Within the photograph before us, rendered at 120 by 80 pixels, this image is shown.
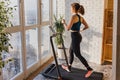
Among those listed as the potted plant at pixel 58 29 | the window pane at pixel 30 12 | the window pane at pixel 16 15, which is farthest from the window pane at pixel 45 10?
the window pane at pixel 16 15

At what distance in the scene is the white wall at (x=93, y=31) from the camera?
3875 mm

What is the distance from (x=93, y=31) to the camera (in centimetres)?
400

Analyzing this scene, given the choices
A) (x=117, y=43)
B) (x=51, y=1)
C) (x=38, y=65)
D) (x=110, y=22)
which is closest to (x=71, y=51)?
(x=38, y=65)

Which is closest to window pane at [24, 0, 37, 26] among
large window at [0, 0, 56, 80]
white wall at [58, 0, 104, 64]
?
large window at [0, 0, 56, 80]

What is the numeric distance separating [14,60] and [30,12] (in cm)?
114

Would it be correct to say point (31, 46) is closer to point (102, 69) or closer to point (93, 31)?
point (93, 31)

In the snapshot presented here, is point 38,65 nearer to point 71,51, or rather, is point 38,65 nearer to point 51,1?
point 71,51

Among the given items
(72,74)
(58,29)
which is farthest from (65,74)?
(58,29)

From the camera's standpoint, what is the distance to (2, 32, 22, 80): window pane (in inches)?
110

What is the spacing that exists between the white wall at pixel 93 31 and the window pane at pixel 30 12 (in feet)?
3.51

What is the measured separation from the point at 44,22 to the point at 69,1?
885 mm

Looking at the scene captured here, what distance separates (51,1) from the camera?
4375 millimetres

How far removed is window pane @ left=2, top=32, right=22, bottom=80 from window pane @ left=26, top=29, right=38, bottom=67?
349 mm

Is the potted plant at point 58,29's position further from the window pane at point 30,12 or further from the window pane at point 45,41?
the window pane at point 30,12
